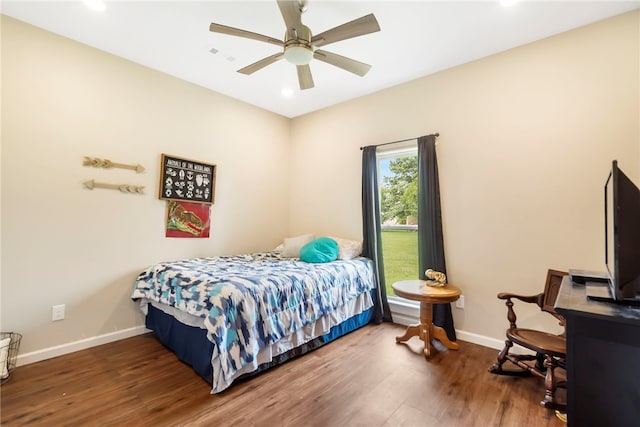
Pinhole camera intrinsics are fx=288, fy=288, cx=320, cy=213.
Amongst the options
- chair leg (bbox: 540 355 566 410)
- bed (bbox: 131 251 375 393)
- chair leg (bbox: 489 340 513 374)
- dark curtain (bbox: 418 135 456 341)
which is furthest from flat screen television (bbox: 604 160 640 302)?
bed (bbox: 131 251 375 393)

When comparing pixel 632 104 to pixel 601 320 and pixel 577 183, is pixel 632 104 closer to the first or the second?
pixel 577 183

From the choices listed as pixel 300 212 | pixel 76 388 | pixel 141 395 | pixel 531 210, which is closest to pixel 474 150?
pixel 531 210

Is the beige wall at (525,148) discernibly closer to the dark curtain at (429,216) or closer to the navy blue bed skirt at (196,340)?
the dark curtain at (429,216)

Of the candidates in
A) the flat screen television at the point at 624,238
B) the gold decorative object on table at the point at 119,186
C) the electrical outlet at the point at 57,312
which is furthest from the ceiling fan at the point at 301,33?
the electrical outlet at the point at 57,312

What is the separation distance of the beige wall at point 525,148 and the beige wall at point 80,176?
2601mm

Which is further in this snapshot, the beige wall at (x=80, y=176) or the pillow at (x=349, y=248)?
the pillow at (x=349, y=248)

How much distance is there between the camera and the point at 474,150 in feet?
9.30

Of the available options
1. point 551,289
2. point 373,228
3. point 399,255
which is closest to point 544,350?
point 551,289

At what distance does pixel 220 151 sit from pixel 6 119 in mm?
1824

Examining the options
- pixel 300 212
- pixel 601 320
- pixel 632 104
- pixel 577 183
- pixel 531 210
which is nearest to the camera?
pixel 601 320

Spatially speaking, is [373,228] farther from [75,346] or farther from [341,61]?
[75,346]

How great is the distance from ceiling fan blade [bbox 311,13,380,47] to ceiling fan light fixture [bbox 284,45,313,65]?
2.7 inches

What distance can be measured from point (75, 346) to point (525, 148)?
4.34m

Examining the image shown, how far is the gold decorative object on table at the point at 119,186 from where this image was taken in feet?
8.64
